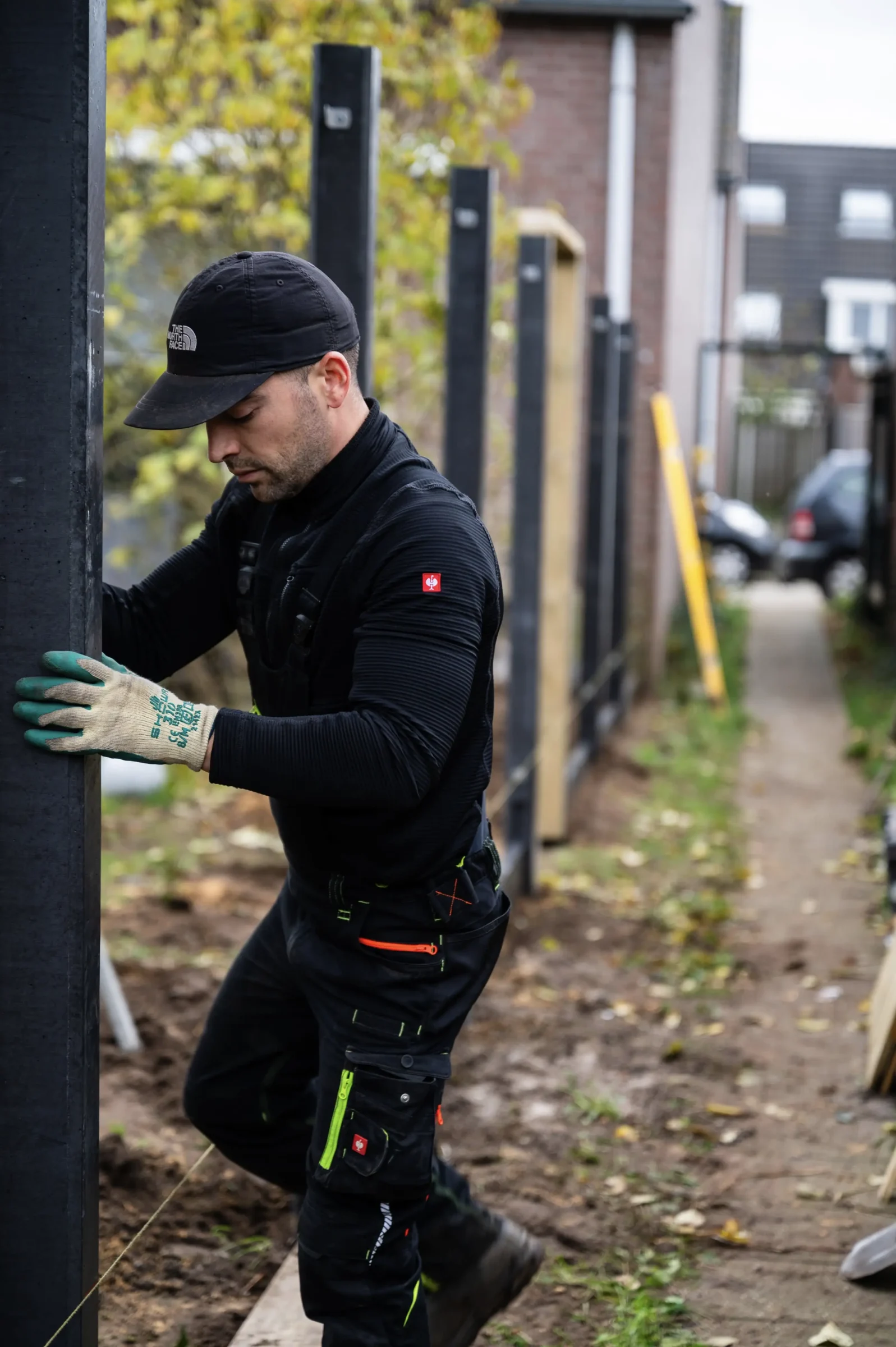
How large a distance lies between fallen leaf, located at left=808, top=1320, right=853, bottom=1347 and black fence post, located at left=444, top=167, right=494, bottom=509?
2.80 m

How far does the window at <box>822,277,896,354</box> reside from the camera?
4438cm

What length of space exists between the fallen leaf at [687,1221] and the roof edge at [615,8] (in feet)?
33.7

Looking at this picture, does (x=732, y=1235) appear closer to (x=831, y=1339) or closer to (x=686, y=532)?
(x=831, y=1339)

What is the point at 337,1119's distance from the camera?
8.76 ft

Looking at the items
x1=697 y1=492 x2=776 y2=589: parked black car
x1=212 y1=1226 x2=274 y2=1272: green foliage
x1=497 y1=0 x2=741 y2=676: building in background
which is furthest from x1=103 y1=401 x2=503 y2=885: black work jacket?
x1=697 y1=492 x2=776 y2=589: parked black car

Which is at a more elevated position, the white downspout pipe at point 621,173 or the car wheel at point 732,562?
the white downspout pipe at point 621,173

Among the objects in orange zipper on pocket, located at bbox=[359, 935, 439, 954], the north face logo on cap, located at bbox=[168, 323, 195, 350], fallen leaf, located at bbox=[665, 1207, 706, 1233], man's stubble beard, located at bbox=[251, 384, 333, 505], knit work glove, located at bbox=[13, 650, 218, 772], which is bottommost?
fallen leaf, located at bbox=[665, 1207, 706, 1233]

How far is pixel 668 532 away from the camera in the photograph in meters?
14.6

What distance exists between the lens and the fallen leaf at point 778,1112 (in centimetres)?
484

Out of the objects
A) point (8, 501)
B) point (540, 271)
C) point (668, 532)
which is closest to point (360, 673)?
point (8, 501)

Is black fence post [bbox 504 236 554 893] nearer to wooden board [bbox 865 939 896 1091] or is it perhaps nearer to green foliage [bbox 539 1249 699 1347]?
wooden board [bbox 865 939 896 1091]

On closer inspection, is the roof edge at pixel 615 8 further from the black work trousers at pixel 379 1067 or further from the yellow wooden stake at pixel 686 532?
the black work trousers at pixel 379 1067

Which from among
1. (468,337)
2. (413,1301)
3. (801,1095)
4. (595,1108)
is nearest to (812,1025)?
(801,1095)

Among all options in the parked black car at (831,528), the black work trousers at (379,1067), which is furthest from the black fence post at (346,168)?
the parked black car at (831,528)
